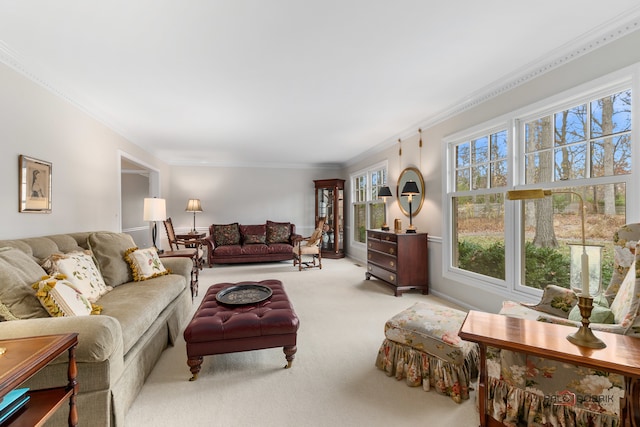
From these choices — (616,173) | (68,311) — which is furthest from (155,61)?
(616,173)

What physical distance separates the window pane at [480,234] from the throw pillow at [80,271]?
393 centimetres

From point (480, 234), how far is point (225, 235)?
524 cm

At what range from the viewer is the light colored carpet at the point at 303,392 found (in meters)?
1.66

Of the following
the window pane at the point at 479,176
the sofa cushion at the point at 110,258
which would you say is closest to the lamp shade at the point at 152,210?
the sofa cushion at the point at 110,258

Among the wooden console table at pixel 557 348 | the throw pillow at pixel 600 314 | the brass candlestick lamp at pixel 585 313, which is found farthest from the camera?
the throw pillow at pixel 600 314

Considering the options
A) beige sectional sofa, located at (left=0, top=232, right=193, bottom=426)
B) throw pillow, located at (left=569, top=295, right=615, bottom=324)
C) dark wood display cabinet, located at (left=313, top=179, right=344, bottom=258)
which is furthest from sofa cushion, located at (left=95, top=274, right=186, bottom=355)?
dark wood display cabinet, located at (left=313, top=179, right=344, bottom=258)

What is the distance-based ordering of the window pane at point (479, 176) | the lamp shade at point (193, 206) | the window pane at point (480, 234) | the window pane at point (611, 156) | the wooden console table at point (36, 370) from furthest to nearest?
the lamp shade at point (193, 206), the window pane at point (479, 176), the window pane at point (480, 234), the window pane at point (611, 156), the wooden console table at point (36, 370)

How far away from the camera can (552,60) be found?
2.42 m

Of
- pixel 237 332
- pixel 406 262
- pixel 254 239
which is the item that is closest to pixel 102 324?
pixel 237 332

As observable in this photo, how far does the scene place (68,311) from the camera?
1689 mm

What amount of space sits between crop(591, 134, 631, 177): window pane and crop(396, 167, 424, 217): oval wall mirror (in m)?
2.08

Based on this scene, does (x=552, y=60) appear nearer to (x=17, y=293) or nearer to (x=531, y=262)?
(x=531, y=262)

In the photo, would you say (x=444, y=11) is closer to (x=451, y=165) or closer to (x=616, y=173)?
(x=616, y=173)

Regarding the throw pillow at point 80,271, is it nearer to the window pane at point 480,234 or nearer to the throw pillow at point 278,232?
the window pane at point 480,234
